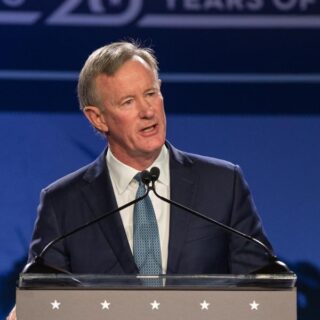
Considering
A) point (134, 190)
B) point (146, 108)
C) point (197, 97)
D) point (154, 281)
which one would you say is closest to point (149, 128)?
point (146, 108)

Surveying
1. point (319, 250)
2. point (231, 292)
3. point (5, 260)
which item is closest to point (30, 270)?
point (231, 292)

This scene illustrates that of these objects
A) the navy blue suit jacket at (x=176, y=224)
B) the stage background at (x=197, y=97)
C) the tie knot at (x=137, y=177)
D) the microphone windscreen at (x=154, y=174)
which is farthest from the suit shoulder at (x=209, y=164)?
the stage background at (x=197, y=97)

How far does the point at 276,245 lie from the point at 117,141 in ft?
2.77

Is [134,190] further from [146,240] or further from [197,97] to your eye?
[197,97]

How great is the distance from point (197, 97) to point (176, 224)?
817 mm

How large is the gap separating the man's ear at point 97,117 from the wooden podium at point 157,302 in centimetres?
74

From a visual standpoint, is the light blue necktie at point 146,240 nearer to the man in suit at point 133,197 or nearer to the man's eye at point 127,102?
the man in suit at point 133,197

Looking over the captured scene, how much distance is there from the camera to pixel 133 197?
7.07 feet

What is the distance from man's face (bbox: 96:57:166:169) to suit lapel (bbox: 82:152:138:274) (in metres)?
0.09

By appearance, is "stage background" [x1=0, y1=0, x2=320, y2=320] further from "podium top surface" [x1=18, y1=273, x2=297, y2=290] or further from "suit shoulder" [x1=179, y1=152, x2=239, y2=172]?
"podium top surface" [x1=18, y1=273, x2=297, y2=290]

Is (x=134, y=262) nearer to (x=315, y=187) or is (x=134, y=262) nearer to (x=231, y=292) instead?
(x=231, y=292)

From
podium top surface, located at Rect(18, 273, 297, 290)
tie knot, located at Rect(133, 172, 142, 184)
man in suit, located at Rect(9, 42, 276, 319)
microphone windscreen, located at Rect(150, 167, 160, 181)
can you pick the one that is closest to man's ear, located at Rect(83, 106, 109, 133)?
man in suit, located at Rect(9, 42, 276, 319)

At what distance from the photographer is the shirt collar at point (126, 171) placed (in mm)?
2170

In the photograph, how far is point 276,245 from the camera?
9.36ft
